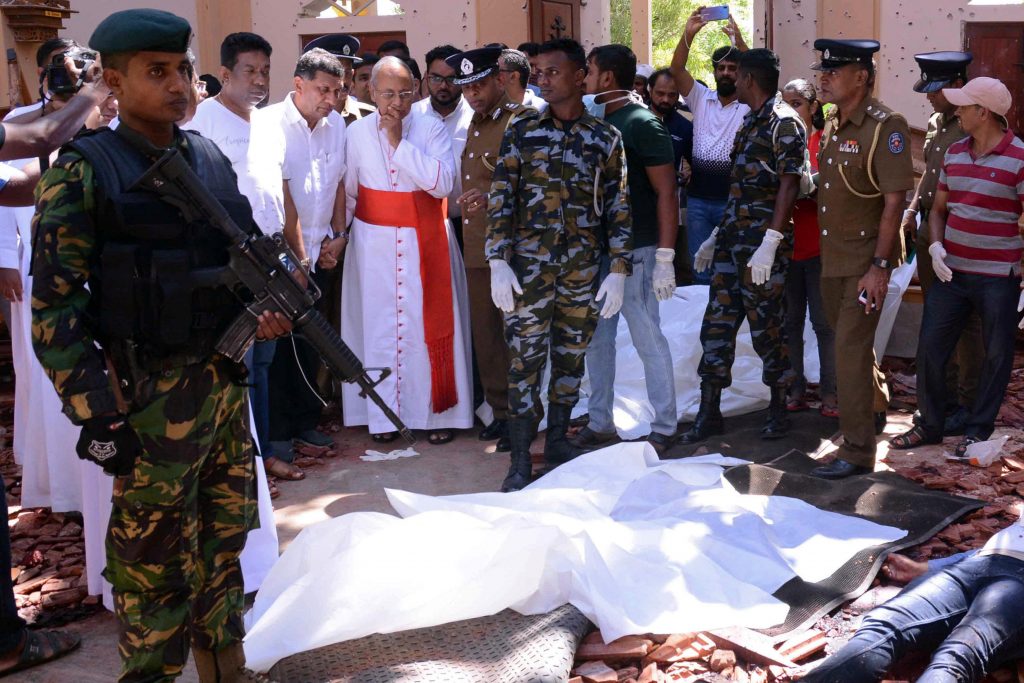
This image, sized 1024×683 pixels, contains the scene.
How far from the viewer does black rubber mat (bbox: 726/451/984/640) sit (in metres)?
3.99

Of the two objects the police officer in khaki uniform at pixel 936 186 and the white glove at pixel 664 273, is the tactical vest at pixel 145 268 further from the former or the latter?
the police officer in khaki uniform at pixel 936 186

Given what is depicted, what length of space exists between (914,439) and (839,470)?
87cm

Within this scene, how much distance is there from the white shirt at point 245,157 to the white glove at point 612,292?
5.69 ft

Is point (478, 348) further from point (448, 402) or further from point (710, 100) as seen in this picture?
point (710, 100)

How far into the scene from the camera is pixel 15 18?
5.62 meters

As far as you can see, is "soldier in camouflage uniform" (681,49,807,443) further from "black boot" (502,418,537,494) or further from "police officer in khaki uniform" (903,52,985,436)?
"black boot" (502,418,537,494)

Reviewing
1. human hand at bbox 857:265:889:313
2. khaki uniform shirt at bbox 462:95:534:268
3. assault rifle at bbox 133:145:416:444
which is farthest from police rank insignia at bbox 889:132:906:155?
assault rifle at bbox 133:145:416:444

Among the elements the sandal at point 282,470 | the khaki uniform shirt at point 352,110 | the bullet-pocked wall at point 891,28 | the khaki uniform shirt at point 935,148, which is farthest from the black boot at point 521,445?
the bullet-pocked wall at point 891,28

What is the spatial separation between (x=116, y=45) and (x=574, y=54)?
2.86m

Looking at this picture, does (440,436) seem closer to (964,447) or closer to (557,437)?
(557,437)

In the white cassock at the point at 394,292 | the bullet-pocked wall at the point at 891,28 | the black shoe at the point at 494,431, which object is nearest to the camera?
the white cassock at the point at 394,292

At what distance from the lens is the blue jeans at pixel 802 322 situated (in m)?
6.51

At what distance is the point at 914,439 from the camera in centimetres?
590

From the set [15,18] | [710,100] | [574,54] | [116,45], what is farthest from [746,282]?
[15,18]
